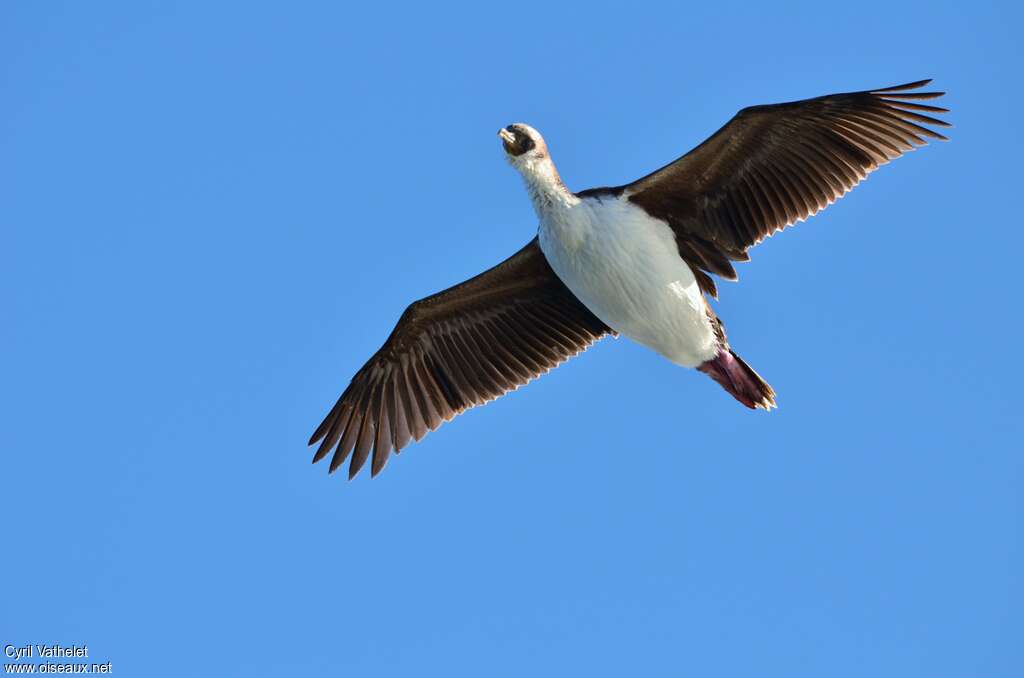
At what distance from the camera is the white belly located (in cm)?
1303

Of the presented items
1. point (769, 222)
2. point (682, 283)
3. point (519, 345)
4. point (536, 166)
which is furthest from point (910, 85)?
point (519, 345)

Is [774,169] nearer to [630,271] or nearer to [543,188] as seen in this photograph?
[630,271]

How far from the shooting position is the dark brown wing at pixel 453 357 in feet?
48.3

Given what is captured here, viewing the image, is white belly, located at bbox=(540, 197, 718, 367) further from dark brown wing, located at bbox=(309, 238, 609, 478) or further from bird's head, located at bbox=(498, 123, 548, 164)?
dark brown wing, located at bbox=(309, 238, 609, 478)

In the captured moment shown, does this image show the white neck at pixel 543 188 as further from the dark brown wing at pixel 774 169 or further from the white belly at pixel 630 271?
the dark brown wing at pixel 774 169

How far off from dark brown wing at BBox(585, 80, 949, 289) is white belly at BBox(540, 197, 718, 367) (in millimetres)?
390

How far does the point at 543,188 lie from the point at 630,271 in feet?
4.02

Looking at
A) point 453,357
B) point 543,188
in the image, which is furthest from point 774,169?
point 453,357

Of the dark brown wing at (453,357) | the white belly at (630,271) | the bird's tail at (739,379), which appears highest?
the dark brown wing at (453,357)

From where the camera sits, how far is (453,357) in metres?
15.1

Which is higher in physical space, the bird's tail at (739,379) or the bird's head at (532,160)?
the bird's head at (532,160)

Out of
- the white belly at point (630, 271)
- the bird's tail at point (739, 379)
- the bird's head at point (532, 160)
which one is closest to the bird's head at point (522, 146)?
the bird's head at point (532, 160)

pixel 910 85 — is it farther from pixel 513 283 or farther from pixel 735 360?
pixel 513 283

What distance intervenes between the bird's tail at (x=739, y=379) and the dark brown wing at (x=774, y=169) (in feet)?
2.90
